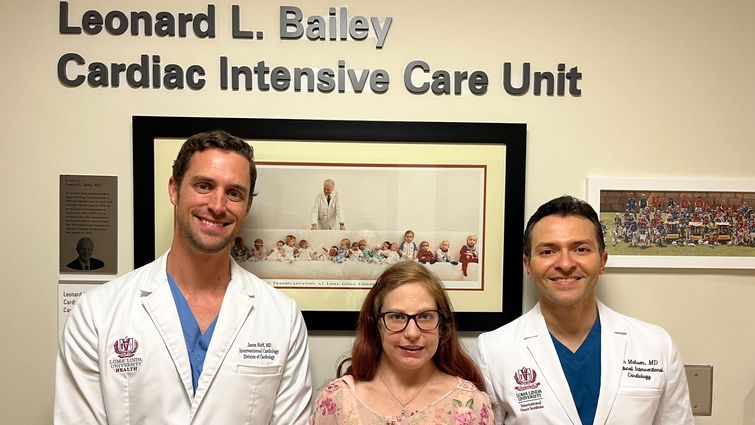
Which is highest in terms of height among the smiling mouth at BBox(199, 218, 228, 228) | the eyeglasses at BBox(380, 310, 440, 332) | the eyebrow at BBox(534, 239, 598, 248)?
the smiling mouth at BBox(199, 218, 228, 228)

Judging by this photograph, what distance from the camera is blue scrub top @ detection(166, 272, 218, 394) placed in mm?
1649

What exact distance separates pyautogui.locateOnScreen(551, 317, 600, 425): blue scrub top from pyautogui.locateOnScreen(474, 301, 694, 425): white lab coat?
0.07 feet

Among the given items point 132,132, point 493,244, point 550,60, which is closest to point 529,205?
point 493,244

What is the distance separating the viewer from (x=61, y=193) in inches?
77.0

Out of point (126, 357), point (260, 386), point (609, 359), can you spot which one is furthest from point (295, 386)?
point (609, 359)

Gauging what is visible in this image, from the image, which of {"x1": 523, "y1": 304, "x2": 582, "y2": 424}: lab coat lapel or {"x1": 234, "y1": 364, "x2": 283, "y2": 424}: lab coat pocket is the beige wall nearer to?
{"x1": 523, "y1": 304, "x2": 582, "y2": 424}: lab coat lapel

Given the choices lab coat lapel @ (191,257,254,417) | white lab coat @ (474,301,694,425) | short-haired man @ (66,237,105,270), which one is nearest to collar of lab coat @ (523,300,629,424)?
white lab coat @ (474,301,694,425)

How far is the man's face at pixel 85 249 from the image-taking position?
1.96 metres

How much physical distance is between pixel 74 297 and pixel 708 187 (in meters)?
2.26

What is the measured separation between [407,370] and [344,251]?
51cm

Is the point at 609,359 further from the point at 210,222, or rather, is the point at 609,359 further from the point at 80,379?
the point at 80,379

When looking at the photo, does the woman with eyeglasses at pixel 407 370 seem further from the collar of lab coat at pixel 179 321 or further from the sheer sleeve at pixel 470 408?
the collar of lab coat at pixel 179 321

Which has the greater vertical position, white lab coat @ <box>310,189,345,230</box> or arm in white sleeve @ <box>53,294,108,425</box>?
white lab coat @ <box>310,189,345,230</box>

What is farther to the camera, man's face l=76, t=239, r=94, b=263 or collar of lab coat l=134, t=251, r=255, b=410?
man's face l=76, t=239, r=94, b=263
